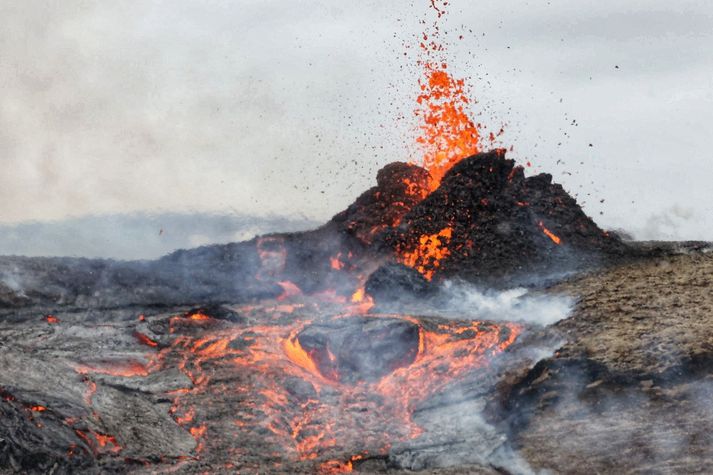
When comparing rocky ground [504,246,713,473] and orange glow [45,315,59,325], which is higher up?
orange glow [45,315,59,325]

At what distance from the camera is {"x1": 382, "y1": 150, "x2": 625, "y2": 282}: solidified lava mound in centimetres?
2553

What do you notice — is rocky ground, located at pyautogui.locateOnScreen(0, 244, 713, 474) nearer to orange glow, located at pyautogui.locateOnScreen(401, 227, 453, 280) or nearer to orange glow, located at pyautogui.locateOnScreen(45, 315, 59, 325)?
orange glow, located at pyautogui.locateOnScreen(45, 315, 59, 325)

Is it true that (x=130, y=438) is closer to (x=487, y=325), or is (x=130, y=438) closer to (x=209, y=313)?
(x=209, y=313)

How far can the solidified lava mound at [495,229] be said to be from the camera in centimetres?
2553

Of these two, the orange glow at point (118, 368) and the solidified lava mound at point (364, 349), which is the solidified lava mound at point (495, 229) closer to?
the solidified lava mound at point (364, 349)

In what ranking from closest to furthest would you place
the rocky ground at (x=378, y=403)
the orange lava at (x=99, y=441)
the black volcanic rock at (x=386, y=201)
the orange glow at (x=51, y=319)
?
the rocky ground at (x=378, y=403) < the orange lava at (x=99, y=441) < the orange glow at (x=51, y=319) < the black volcanic rock at (x=386, y=201)

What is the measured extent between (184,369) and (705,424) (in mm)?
11795

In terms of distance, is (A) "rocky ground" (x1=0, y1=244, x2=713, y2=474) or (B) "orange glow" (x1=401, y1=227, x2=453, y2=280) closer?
(A) "rocky ground" (x1=0, y1=244, x2=713, y2=474)

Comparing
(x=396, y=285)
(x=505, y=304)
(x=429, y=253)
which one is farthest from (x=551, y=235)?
(x=396, y=285)

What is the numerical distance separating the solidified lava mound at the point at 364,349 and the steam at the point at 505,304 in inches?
118

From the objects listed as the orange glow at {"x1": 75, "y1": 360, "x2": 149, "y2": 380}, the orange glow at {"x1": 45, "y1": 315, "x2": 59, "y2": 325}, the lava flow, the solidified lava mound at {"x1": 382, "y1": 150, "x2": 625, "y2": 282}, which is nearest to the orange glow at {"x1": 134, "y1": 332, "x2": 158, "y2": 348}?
the lava flow

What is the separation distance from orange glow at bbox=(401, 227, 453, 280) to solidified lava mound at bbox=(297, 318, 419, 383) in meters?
6.21

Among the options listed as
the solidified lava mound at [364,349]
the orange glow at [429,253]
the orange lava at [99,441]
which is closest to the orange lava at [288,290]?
the orange glow at [429,253]

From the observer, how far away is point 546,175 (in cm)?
2897
